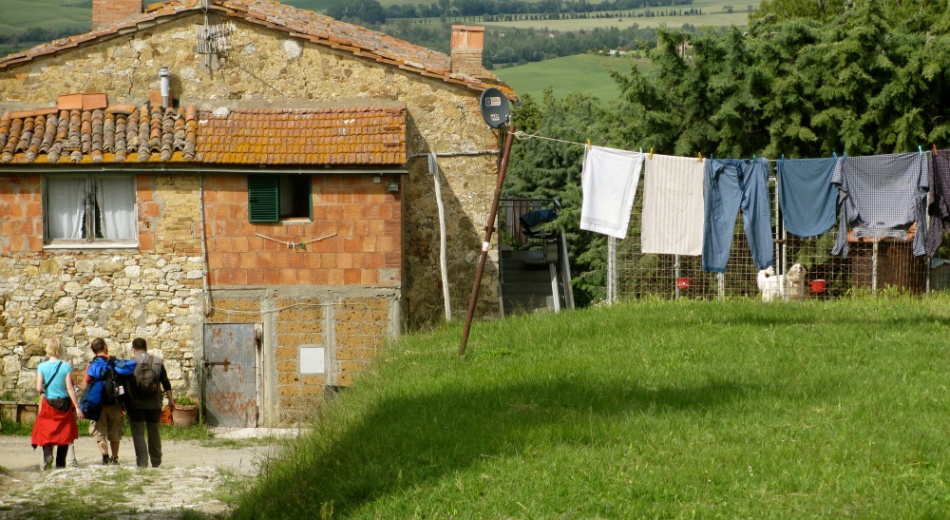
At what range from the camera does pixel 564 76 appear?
81.0 metres

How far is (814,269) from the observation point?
716 inches

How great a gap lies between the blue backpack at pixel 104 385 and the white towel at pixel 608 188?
6.49 metres

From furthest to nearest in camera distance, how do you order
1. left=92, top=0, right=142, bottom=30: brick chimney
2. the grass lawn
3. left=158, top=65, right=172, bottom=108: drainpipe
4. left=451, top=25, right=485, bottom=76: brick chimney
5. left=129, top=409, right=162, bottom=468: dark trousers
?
left=92, top=0, right=142, bottom=30: brick chimney, left=451, top=25, right=485, bottom=76: brick chimney, left=158, top=65, right=172, bottom=108: drainpipe, left=129, top=409, right=162, bottom=468: dark trousers, the grass lawn

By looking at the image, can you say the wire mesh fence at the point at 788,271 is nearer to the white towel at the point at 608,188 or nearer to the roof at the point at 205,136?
the white towel at the point at 608,188

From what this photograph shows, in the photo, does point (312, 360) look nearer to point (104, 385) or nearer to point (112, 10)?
point (104, 385)

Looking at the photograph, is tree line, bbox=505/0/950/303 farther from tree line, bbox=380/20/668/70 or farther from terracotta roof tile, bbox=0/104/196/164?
tree line, bbox=380/20/668/70

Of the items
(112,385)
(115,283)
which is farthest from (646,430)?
(115,283)

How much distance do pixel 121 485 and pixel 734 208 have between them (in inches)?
348

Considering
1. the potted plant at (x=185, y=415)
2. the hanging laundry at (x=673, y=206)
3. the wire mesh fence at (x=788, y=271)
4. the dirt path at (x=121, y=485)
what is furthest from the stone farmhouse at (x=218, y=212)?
the hanging laundry at (x=673, y=206)

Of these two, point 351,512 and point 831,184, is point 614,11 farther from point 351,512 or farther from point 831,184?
point 351,512

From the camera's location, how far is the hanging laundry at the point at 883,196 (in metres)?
14.2

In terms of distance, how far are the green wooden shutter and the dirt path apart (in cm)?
400

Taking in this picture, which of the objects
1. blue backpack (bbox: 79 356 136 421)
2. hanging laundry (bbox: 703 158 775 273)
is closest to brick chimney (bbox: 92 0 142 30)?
blue backpack (bbox: 79 356 136 421)

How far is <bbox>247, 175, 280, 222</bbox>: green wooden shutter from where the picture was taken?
17484mm
